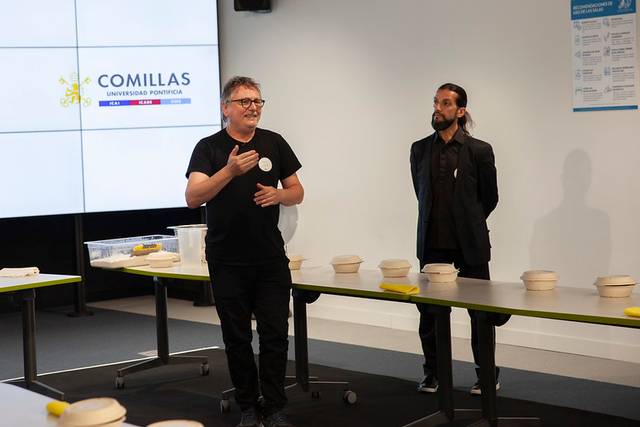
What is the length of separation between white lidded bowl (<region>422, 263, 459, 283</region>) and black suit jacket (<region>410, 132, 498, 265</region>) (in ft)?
1.39

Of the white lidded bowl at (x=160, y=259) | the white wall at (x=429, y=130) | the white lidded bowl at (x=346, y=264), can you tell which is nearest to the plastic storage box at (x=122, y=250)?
the white lidded bowl at (x=160, y=259)

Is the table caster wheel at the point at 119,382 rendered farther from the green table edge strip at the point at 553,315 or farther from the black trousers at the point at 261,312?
the green table edge strip at the point at 553,315

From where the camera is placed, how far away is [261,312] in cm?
391

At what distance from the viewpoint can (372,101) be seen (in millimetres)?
6668

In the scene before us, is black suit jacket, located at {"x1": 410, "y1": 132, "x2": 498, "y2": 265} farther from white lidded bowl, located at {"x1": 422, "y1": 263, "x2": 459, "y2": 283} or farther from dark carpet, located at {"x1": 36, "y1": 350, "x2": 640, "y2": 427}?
dark carpet, located at {"x1": 36, "y1": 350, "x2": 640, "y2": 427}

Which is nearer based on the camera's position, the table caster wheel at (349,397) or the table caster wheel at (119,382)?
the table caster wheel at (349,397)

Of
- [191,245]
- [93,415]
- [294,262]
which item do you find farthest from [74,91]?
[93,415]

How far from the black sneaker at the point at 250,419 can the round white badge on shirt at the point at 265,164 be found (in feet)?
3.44

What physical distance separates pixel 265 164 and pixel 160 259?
130 centimetres

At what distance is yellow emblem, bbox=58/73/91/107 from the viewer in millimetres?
7215

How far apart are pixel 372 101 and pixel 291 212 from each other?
4.04 feet

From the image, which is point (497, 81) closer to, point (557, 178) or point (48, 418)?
point (557, 178)

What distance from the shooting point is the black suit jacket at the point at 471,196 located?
14.3ft

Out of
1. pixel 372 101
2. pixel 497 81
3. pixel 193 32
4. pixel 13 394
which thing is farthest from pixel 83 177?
pixel 13 394
